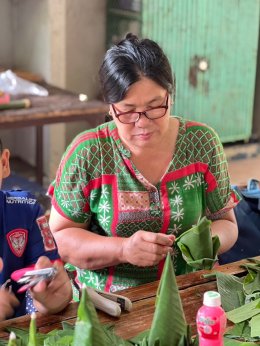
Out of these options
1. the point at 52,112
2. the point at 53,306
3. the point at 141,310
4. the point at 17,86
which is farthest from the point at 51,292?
the point at 17,86

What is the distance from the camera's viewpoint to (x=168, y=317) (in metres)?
1.43

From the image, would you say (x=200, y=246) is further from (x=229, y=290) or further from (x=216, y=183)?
(x=216, y=183)

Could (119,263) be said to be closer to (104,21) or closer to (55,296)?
(55,296)

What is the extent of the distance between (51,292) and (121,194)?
1.62 feet

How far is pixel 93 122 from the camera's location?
12.5 ft

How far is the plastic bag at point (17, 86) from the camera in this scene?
391 centimetres

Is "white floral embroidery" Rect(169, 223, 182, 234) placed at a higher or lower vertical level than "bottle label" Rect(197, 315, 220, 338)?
lower

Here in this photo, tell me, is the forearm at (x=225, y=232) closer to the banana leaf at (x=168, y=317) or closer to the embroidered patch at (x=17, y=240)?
the embroidered patch at (x=17, y=240)

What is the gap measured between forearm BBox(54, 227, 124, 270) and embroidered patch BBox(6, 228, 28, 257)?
0.22 m

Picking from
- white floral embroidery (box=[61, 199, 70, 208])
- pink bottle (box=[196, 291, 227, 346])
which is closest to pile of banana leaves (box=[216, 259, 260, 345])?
pink bottle (box=[196, 291, 227, 346])

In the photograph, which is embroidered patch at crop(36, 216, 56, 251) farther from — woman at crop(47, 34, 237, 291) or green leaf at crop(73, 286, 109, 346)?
green leaf at crop(73, 286, 109, 346)

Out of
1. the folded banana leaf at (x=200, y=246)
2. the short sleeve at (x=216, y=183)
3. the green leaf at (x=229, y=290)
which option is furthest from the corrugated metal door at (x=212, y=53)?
the green leaf at (x=229, y=290)

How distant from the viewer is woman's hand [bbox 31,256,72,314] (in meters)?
1.65

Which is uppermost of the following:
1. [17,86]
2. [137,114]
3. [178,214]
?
[137,114]
